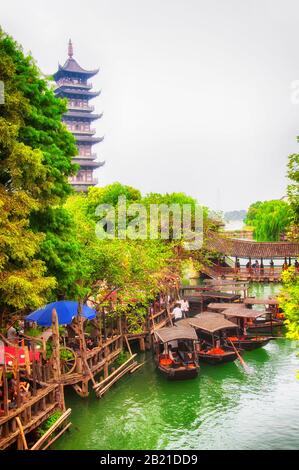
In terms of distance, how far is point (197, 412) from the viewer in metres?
15.5

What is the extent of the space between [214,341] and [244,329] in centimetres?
313

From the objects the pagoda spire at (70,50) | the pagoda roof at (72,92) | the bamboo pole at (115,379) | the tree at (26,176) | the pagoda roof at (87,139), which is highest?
the pagoda spire at (70,50)

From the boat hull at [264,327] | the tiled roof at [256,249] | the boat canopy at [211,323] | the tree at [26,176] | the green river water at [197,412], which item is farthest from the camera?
the tiled roof at [256,249]

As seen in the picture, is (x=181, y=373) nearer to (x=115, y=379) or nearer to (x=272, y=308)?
(x=115, y=379)

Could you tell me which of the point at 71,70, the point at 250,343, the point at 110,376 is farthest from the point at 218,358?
the point at 71,70

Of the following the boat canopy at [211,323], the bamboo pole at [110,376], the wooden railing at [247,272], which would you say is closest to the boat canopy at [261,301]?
the boat canopy at [211,323]

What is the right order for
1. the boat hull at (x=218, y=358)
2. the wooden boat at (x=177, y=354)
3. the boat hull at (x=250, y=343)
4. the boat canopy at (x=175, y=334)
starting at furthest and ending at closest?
1. the boat hull at (x=250, y=343)
2. the boat hull at (x=218, y=358)
3. the boat canopy at (x=175, y=334)
4. the wooden boat at (x=177, y=354)

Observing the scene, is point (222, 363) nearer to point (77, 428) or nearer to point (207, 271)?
point (77, 428)

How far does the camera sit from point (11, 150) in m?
11.5

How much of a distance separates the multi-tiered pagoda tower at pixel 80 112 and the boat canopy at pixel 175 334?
146ft

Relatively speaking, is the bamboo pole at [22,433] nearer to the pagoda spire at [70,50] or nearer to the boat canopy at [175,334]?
the boat canopy at [175,334]

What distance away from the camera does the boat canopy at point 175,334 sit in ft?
60.7

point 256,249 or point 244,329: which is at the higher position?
point 256,249
